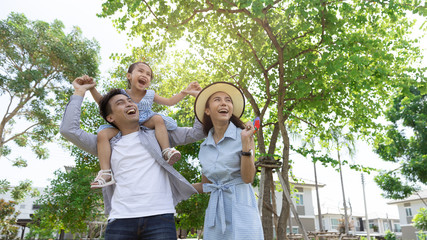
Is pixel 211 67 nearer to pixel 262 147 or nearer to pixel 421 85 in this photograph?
pixel 262 147

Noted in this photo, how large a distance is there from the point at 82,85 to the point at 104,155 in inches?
21.5

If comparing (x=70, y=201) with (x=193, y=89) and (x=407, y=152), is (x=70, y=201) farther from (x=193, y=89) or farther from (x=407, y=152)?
(x=407, y=152)

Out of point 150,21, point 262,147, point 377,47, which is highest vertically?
point 150,21

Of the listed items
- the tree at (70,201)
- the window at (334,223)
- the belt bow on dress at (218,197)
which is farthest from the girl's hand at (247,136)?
the window at (334,223)

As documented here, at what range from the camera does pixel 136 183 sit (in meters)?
1.99

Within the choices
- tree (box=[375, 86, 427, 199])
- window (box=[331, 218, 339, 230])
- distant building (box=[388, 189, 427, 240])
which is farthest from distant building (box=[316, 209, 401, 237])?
tree (box=[375, 86, 427, 199])

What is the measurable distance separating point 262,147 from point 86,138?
8171mm

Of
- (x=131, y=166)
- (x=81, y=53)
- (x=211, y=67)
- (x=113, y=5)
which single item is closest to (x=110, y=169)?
(x=131, y=166)

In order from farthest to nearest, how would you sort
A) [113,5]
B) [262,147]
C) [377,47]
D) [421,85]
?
[262,147]
[421,85]
[377,47]
[113,5]

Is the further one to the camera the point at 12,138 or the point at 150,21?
the point at 12,138

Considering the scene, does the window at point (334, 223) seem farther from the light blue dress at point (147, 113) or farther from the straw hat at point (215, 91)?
the light blue dress at point (147, 113)

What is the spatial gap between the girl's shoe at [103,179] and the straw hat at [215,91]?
0.85 metres

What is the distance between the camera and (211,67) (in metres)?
11.5

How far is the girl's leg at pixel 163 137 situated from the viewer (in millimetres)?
2092
